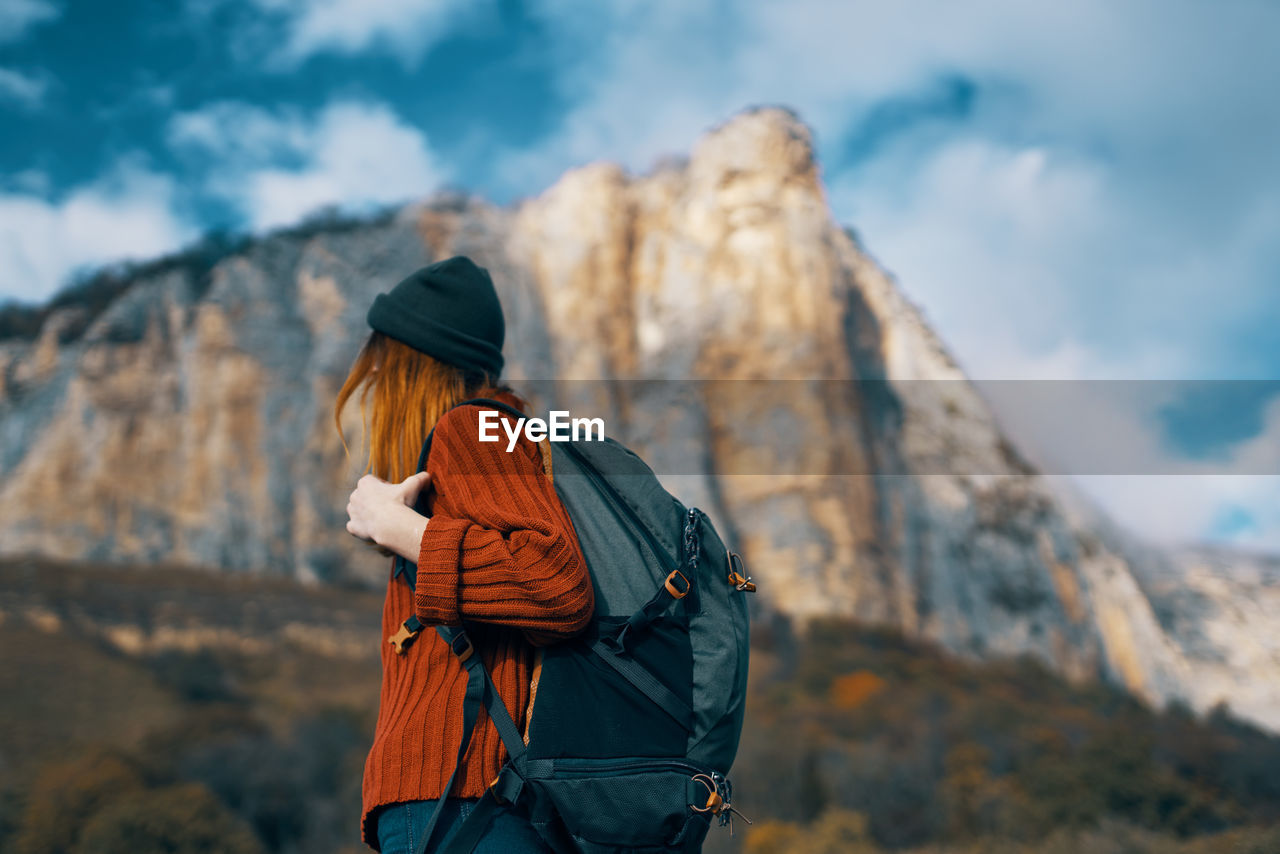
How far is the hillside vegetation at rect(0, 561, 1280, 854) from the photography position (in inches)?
385

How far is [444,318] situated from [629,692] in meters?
0.60

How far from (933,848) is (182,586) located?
17.7m

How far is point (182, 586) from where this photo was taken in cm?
2167

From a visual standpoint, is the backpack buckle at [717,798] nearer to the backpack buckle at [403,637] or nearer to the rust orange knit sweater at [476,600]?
the rust orange knit sweater at [476,600]

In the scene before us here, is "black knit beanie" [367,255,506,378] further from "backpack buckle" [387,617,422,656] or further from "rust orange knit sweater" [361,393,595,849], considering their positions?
"backpack buckle" [387,617,422,656]

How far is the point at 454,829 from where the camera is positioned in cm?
111

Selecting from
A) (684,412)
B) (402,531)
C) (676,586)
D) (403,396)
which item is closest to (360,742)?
(684,412)

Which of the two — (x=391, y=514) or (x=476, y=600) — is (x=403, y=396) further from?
(x=476, y=600)

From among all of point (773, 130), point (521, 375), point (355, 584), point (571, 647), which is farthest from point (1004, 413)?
point (571, 647)

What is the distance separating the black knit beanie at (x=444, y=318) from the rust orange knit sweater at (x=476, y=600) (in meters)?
0.16

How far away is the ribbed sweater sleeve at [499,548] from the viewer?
1099 mm

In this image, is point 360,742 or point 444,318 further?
point 360,742

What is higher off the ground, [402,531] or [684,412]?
[684,412]

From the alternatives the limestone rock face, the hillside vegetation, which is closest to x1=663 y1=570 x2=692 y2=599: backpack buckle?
the hillside vegetation
